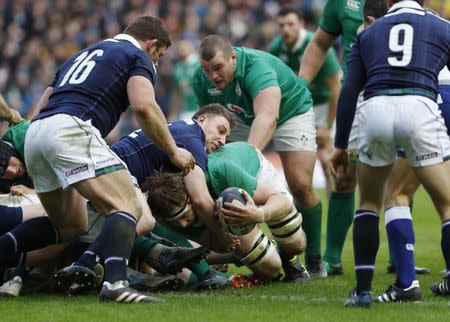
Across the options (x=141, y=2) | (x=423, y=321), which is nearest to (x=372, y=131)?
(x=423, y=321)

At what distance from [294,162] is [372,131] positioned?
299 cm

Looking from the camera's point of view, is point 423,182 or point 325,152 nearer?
point 423,182

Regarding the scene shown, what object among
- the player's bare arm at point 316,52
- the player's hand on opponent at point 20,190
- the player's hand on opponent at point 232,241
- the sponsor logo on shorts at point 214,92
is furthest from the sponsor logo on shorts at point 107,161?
the player's bare arm at point 316,52

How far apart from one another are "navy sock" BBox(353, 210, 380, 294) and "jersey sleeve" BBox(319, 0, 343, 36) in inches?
Result: 142

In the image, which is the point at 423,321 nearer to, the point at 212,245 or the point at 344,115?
the point at 344,115

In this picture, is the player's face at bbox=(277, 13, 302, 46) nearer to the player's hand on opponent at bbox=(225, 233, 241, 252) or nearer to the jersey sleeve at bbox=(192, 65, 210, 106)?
the jersey sleeve at bbox=(192, 65, 210, 106)

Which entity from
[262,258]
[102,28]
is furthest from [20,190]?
[102,28]

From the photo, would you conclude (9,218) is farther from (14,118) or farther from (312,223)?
(312,223)

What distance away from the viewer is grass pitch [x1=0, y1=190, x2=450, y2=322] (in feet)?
19.0

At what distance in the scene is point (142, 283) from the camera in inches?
278

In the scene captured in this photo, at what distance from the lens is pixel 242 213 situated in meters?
6.68

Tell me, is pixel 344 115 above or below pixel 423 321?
above

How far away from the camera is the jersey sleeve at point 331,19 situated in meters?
9.30

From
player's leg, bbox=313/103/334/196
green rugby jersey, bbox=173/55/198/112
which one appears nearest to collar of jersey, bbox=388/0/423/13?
player's leg, bbox=313/103/334/196
